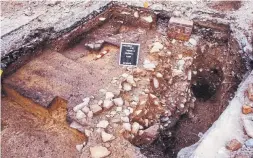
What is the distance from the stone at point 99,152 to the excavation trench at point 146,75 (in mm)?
235

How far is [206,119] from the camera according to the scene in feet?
12.8

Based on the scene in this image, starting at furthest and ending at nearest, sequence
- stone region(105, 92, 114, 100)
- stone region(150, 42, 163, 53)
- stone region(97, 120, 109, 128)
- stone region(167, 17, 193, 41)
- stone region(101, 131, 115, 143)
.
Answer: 1. stone region(167, 17, 193, 41)
2. stone region(150, 42, 163, 53)
3. stone region(105, 92, 114, 100)
4. stone region(97, 120, 109, 128)
5. stone region(101, 131, 115, 143)

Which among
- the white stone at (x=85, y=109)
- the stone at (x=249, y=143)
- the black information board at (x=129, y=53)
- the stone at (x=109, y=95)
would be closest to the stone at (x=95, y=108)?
the white stone at (x=85, y=109)

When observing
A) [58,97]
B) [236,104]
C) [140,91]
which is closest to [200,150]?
[236,104]

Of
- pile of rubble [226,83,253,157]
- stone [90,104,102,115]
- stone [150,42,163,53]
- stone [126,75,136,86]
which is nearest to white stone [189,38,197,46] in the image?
stone [150,42,163,53]

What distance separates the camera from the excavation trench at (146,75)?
131 inches

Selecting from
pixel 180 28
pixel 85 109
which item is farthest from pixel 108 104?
pixel 180 28

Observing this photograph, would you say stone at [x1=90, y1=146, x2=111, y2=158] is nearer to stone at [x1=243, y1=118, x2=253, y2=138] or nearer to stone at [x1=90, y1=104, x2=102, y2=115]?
stone at [x1=90, y1=104, x2=102, y2=115]

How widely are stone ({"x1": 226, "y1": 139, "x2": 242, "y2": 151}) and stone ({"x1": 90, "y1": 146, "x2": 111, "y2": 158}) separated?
102 centimetres

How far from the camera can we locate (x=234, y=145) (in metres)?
2.49

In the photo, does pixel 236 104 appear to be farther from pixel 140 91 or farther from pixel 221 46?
pixel 221 46

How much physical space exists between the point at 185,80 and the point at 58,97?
5.17 ft

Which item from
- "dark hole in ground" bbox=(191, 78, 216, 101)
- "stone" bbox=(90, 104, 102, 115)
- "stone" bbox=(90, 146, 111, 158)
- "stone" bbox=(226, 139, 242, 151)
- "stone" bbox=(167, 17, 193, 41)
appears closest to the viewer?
"stone" bbox=(226, 139, 242, 151)

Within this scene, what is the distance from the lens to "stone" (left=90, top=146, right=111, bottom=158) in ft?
9.05
